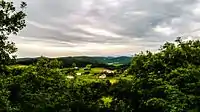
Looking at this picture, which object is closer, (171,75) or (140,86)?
(171,75)

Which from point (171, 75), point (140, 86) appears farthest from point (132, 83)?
point (171, 75)

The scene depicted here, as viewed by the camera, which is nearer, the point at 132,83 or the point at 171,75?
the point at 171,75

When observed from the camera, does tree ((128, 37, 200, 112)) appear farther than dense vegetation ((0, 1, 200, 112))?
Yes

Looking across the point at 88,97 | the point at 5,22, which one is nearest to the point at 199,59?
the point at 5,22

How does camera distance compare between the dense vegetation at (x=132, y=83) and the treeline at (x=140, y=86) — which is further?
the treeline at (x=140, y=86)

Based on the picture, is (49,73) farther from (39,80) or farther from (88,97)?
(88,97)

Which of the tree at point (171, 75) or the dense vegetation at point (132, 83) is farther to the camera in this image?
the tree at point (171, 75)

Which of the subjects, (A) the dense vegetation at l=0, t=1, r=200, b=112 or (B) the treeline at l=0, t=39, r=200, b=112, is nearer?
(A) the dense vegetation at l=0, t=1, r=200, b=112

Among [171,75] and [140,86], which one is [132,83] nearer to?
[140,86]
